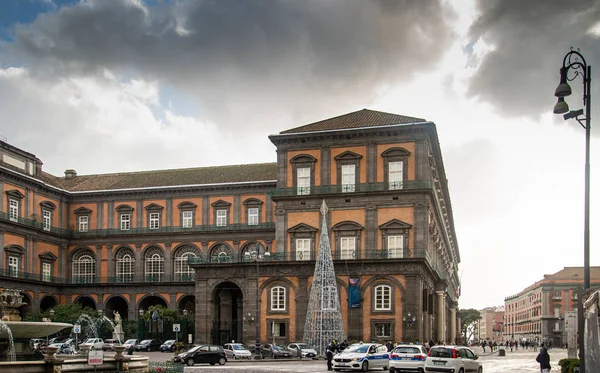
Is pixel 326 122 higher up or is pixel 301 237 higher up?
pixel 326 122

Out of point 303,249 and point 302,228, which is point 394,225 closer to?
point 302,228

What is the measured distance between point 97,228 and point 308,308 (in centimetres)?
3509

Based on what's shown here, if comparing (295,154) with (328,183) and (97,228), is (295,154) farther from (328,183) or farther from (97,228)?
(97,228)

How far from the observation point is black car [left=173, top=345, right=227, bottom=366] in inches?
1726

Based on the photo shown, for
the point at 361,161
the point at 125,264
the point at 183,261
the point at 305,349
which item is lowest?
the point at 305,349

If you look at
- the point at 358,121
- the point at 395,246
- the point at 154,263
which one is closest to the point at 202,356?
the point at 395,246

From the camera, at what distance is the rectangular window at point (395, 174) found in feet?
192

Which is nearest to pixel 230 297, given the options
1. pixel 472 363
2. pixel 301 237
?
pixel 301 237

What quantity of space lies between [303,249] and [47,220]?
98.6ft

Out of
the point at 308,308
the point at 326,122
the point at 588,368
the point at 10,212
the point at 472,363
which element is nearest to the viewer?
the point at 588,368

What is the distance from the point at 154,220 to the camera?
78750 millimetres

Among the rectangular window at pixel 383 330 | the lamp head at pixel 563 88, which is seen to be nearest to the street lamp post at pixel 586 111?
the lamp head at pixel 563 88

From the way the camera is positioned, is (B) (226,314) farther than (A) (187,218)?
No

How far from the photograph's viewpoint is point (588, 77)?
2008 centimetres
